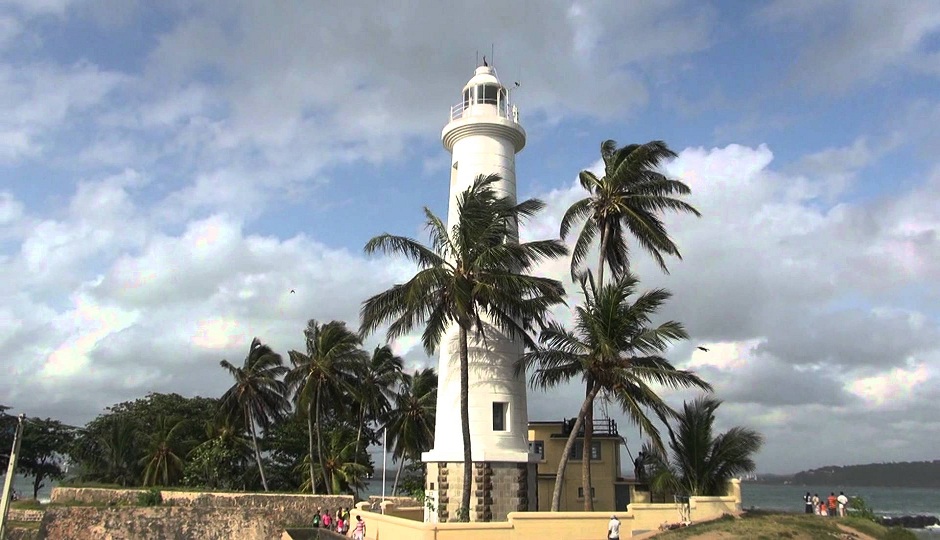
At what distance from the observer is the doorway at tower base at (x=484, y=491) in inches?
859

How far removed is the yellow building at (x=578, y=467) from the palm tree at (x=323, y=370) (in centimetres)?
1317

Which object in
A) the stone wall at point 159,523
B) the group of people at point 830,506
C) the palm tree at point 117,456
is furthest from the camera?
the palm tree at point 117,456

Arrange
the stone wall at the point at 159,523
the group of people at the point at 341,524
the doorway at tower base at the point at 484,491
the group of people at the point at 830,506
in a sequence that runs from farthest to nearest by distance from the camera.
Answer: the stone wall at the point at 159,523 → the group of people at the point at 830,506 → the group of people at the point at 341,524 → the doorway at tower base at the point at 484,491

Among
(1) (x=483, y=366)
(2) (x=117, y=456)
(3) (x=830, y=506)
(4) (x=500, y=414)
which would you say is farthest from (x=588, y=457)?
(2) (x=117, y=456)

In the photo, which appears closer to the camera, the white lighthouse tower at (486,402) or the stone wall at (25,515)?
the white lighthouse tower at (486,402)

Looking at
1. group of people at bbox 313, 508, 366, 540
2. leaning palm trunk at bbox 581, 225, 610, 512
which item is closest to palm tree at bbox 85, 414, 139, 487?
group of people at bbox 313, 508, 366, 540

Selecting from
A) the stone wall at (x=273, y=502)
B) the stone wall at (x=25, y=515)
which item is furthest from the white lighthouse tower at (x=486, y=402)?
the stone wall at (x=25, y=515)

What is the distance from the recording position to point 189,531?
3403 centimetres

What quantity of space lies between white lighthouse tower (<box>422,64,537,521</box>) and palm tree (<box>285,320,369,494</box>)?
1662 centimetres

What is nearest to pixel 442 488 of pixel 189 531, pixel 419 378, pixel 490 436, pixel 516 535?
pixel 490 436

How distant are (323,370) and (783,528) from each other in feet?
87.3

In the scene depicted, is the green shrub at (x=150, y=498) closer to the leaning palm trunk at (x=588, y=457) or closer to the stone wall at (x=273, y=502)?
the stone wall at (x=273, y=502)

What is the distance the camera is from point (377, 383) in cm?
4356

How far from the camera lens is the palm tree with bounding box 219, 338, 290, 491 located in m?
43.7
